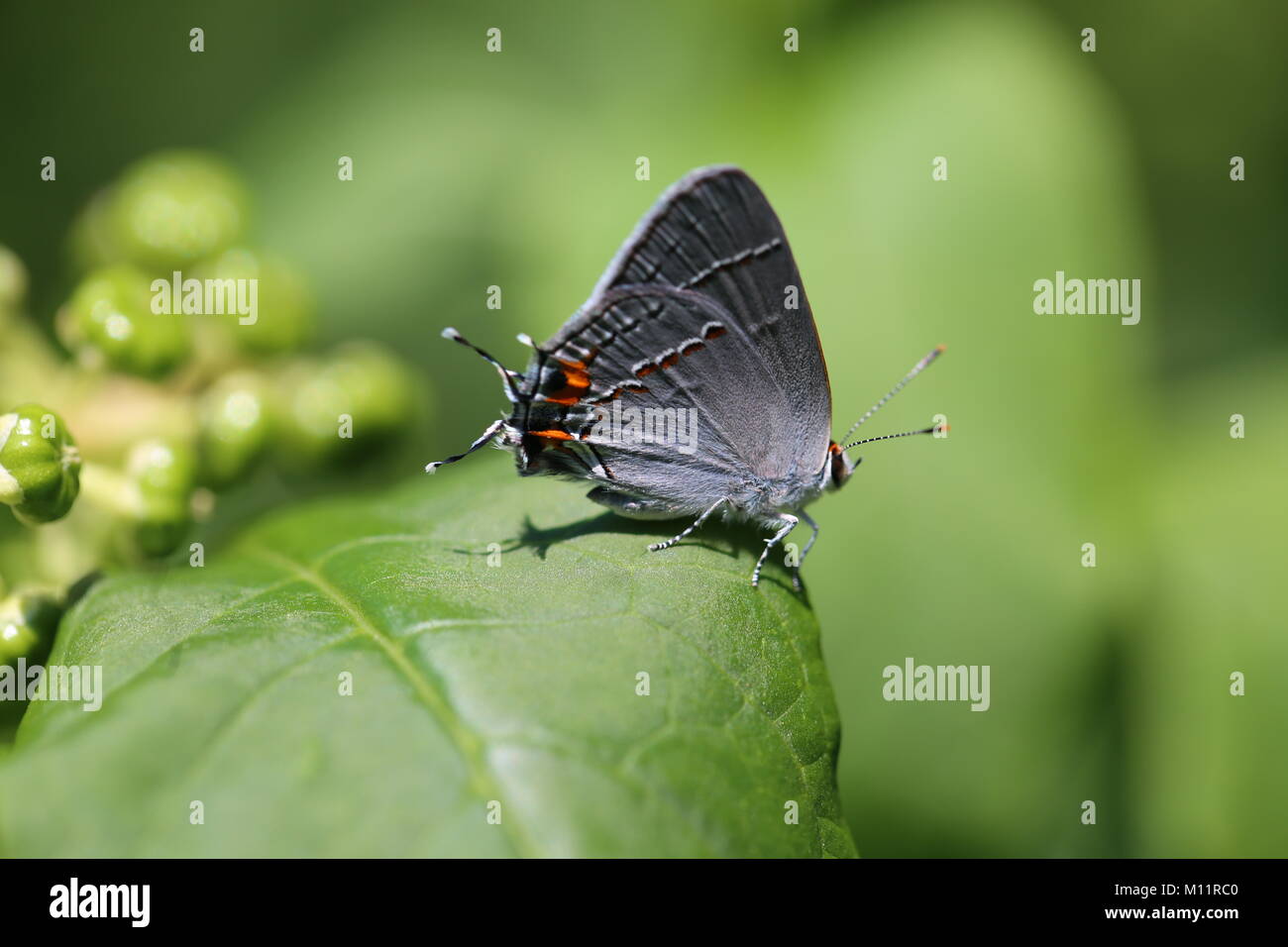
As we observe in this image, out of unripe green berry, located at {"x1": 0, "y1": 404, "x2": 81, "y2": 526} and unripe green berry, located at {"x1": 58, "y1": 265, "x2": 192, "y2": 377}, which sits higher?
unripe green berry, located at {"x1": 58, "y1": 265, "x2": 192, "y2": 377}

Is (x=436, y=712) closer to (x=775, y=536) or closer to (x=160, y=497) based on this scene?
(x=160, y=497)

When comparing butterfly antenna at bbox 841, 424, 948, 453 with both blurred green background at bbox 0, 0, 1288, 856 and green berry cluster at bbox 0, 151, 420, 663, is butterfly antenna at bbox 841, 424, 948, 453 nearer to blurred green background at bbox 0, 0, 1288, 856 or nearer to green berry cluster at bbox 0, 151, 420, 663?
blurred green background at bbox 0, 0, 1288, 856

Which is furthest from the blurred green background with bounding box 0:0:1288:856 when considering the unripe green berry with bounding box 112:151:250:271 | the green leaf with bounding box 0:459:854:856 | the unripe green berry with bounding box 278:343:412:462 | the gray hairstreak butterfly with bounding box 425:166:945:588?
the green leaf with bounding box 0:459:854:856

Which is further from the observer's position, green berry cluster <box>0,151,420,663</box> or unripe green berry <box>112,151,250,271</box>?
unripe green berry <box>112,151,250,271</box>

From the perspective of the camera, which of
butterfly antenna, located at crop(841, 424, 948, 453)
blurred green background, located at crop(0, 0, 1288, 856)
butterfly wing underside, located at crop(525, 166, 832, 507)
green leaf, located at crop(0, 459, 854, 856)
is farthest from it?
blurred green background, located at crop(0, 0, 1288, 856)

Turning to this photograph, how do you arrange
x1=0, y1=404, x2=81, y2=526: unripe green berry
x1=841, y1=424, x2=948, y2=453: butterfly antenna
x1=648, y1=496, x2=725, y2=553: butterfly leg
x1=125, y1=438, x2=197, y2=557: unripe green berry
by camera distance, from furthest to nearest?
x1=841, y1=424, x2=948, y2=453: butterfly antenna < x1=648, y1=496, x2=725, y2=553: butterfly leg < x1=125, y1=438, x2=197, y2=557: unripe green berry < x1=0, y1=404, x2=81, y2=526: unripe green berry

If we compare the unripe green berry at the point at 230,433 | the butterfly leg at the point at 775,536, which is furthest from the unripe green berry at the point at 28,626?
the butterfly leg at the point at 775,536

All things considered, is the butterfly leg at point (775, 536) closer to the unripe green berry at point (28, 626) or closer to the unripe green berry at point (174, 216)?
the unripe green berry at point (28, 626)

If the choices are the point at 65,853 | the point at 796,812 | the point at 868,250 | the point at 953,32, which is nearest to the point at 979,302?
the point at 868,250

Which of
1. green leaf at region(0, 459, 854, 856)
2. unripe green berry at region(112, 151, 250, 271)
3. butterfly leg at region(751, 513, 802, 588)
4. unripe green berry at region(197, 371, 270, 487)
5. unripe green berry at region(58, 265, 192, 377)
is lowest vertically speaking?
green leaf at region(0, 459, 854, 856)
